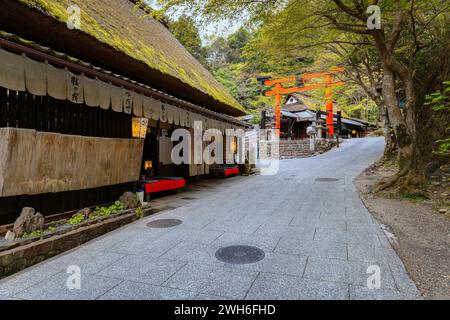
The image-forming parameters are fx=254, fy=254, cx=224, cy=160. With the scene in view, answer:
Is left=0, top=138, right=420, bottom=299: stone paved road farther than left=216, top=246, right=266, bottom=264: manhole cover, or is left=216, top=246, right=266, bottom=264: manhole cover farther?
left=216, top=246, right=266, bottom=264: manhole cover

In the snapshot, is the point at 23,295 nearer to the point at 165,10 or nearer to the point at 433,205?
the point at 165,10

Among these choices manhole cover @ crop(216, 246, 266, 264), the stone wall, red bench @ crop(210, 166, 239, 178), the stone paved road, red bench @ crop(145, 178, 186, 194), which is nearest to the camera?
the stone paved road

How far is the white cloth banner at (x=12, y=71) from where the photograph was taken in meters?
4.18

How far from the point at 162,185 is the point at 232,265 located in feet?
19.2

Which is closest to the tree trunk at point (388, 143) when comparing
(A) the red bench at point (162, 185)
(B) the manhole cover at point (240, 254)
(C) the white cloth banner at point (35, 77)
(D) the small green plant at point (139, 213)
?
(A) the red bench at point (162, 185)

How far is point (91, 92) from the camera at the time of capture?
228 inches

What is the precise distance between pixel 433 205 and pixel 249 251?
19.7 feet

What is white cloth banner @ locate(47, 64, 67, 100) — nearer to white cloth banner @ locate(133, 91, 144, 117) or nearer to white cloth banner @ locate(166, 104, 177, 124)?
white cloth banner @ locate(133, 91, 144, 117)

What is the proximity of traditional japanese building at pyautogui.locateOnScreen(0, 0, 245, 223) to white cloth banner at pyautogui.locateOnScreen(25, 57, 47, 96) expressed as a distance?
0.7 inches

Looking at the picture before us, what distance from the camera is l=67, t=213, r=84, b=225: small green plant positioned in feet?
17.4

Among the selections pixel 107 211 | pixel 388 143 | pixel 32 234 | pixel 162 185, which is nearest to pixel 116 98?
pixel 107 211

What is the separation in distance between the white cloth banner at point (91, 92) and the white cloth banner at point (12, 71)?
4.25 ft

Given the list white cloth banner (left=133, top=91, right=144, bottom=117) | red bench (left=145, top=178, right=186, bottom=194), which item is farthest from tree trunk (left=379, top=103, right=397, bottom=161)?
white cloth banner (left=133, top=91, right=144, bottom=117)

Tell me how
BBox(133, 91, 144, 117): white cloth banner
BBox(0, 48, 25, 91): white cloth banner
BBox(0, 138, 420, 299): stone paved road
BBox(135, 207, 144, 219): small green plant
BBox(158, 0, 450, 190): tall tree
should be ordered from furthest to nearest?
BBox(158, 0, 450, 190): tall tree → BBox(133, 91, 144, 117): white cloth banner → BBox(135, 207, 144, 219): small green plant → BBox(0, 48, 25, 91): white cloth banner → BBox(0, 138, 420, 299): stone paved road
